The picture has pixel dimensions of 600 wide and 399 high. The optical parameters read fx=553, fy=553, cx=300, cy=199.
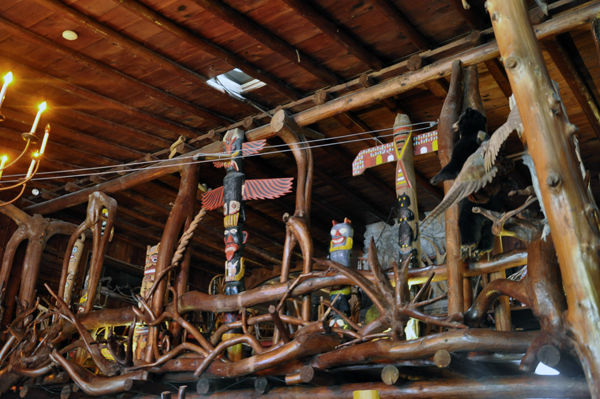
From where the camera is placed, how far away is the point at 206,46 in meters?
5.55

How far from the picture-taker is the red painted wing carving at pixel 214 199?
6.69 meters

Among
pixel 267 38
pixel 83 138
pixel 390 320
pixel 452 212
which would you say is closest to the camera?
pixel 390 320


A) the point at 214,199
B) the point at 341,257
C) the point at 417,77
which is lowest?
the point at 341,257

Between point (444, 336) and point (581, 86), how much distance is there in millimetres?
3417

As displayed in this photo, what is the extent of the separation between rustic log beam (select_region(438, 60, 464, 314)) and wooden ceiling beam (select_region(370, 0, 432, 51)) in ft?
1.32

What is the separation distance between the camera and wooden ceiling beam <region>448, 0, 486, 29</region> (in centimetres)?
504

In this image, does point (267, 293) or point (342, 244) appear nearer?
point (267, 293)

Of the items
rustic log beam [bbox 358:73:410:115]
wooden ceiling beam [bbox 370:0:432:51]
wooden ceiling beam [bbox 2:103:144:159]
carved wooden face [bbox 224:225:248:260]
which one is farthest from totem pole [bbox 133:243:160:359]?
wooden ceiling beam [bbox 370:0:432:51]

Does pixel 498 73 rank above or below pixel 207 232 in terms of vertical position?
above

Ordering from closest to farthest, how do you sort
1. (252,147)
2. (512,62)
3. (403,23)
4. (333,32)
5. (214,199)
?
1. (512,62)
2. (403,23)
3. (333,32)
4. (252,147)
5. (214,199)

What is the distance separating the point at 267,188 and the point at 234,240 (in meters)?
0.70

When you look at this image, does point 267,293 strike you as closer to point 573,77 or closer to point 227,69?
point 227,69

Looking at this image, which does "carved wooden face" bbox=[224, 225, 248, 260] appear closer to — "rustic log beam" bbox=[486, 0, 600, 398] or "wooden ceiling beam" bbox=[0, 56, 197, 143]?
"wooden ceiling beam" bbox=[0, 56, 197, 143]

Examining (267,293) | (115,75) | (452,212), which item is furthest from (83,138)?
(452,212)
